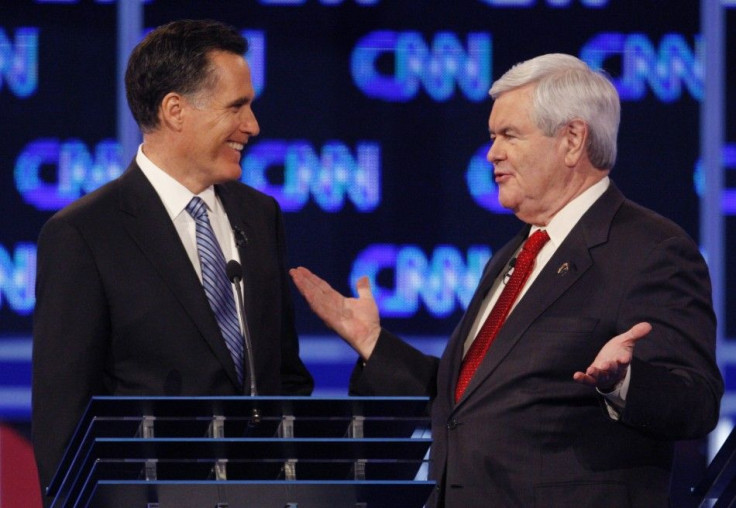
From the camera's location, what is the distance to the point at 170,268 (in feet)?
9.13

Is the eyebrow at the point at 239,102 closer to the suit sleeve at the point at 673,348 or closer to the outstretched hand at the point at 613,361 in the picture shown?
the suit sleeve at the point at 673,348

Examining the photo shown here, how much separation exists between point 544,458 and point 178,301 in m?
0.83

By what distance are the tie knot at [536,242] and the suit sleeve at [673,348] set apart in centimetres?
30

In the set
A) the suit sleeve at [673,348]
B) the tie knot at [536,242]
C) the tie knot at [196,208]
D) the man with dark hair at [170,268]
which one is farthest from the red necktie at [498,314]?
the tie knot at [196,208]

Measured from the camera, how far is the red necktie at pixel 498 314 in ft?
9.04

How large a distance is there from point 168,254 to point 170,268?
0.11 feet

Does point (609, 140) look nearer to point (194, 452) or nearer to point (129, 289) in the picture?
Result: point (129, 289)

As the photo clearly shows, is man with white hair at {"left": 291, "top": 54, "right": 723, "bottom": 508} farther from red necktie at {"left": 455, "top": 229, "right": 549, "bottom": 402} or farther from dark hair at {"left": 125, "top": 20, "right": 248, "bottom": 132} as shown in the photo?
dark hair at {"left": 125, "top": 20, "right": 248, "bottom": 132}

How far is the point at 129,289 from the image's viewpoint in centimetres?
274

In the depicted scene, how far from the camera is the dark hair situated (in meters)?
2.93

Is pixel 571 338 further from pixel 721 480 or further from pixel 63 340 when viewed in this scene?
pixel 63 340

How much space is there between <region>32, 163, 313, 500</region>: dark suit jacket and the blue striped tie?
0.04m

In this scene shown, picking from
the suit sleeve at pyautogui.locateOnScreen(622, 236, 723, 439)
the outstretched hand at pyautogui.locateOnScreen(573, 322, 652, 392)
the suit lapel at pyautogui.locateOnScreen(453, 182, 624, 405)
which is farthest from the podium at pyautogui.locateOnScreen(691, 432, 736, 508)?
the suit lapel at pyautogui.locateOnScreen(453, 182, 624, 405)

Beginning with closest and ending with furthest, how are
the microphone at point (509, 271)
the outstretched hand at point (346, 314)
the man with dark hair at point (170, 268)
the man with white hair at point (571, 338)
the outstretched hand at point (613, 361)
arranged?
1. the outstretched hand at point (613, 361)
2. the man with white hair at point (571, 338)
3. the man with dark hair at point (170, 268)
4. the microphone at point (509, 271)
5. the outstretched hand at point (346, 314)
